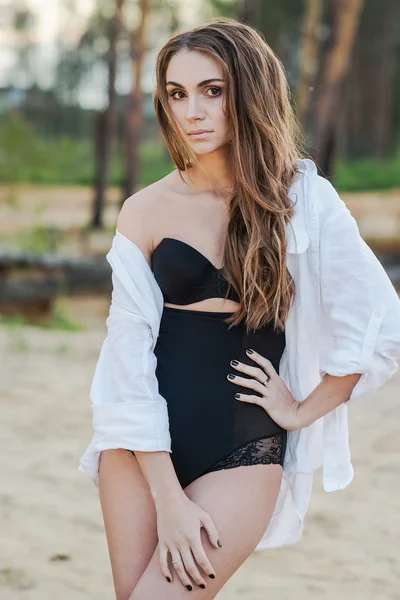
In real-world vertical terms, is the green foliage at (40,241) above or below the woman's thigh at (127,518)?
below

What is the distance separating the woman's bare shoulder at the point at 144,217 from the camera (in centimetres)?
181

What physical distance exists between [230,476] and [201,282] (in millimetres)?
408

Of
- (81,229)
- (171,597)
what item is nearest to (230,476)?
(171,597)

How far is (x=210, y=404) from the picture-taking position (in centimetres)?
177

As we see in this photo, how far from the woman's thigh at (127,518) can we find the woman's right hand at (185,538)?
0.09m

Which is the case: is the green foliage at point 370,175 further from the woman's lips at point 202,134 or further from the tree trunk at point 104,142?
the woman's lips at point 202,134

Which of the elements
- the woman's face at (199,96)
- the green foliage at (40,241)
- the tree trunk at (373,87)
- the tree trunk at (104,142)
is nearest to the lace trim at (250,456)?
the woman's face at (199,96)

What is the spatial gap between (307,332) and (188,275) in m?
0.30

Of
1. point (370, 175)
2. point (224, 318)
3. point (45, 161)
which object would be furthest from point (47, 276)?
point (370, 175)

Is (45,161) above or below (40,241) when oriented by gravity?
below

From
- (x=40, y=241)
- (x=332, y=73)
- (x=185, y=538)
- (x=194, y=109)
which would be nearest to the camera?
(x=185, y=538)

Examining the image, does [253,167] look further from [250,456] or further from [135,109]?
[135,109]

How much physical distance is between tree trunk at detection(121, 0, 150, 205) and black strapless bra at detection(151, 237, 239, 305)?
12336 mm

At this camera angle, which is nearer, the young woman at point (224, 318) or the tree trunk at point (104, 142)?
the young woman at point (224, 318)
